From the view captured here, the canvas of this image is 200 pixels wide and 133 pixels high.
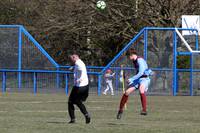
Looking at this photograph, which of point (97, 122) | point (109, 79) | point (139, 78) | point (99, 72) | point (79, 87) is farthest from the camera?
point (99, 72)

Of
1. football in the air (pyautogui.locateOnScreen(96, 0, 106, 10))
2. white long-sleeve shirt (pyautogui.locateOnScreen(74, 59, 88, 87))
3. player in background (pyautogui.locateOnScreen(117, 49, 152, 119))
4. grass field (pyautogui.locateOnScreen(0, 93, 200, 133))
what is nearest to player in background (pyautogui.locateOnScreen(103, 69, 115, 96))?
football in the air (pyautogui.locateOnScreen(96, 0, 106, 10))

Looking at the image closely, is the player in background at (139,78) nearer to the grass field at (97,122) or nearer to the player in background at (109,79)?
the grass field at (97,122)

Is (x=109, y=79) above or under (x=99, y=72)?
under

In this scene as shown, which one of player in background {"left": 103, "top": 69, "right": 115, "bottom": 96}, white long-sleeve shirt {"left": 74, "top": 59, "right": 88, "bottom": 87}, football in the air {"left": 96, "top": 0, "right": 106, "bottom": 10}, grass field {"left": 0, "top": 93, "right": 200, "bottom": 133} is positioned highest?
football in the air {"left": 96, "top": 0, "right": 106, "bottom": 10}

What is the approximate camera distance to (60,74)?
3650 cm

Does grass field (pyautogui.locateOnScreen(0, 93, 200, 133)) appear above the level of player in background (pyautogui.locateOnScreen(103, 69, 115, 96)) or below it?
below

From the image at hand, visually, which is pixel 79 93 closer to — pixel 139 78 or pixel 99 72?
pixel 139 78

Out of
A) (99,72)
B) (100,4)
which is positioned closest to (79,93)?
(99,72)

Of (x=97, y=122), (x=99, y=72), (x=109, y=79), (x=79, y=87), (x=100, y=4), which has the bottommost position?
(x=97, y=122)

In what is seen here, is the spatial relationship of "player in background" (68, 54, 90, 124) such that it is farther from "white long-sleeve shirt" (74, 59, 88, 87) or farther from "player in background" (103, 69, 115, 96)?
"player in background" (103, 69, 115, 96)

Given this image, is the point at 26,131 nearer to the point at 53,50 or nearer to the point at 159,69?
the point at 159,69

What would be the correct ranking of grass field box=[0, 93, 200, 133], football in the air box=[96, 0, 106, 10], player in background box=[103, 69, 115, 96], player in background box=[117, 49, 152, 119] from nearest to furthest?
grass field box=[0, 93, 200, 133]
player in background box=[117, 49, 152, 119]
player in background box=[103, 69, 115, 96]
football in the air box=[96, 0, 106, 10]

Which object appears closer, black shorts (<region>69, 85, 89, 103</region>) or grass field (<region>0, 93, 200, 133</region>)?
grass field (<region>0, 93, 200, 133</region>)

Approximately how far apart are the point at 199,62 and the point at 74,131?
22.6 metres
